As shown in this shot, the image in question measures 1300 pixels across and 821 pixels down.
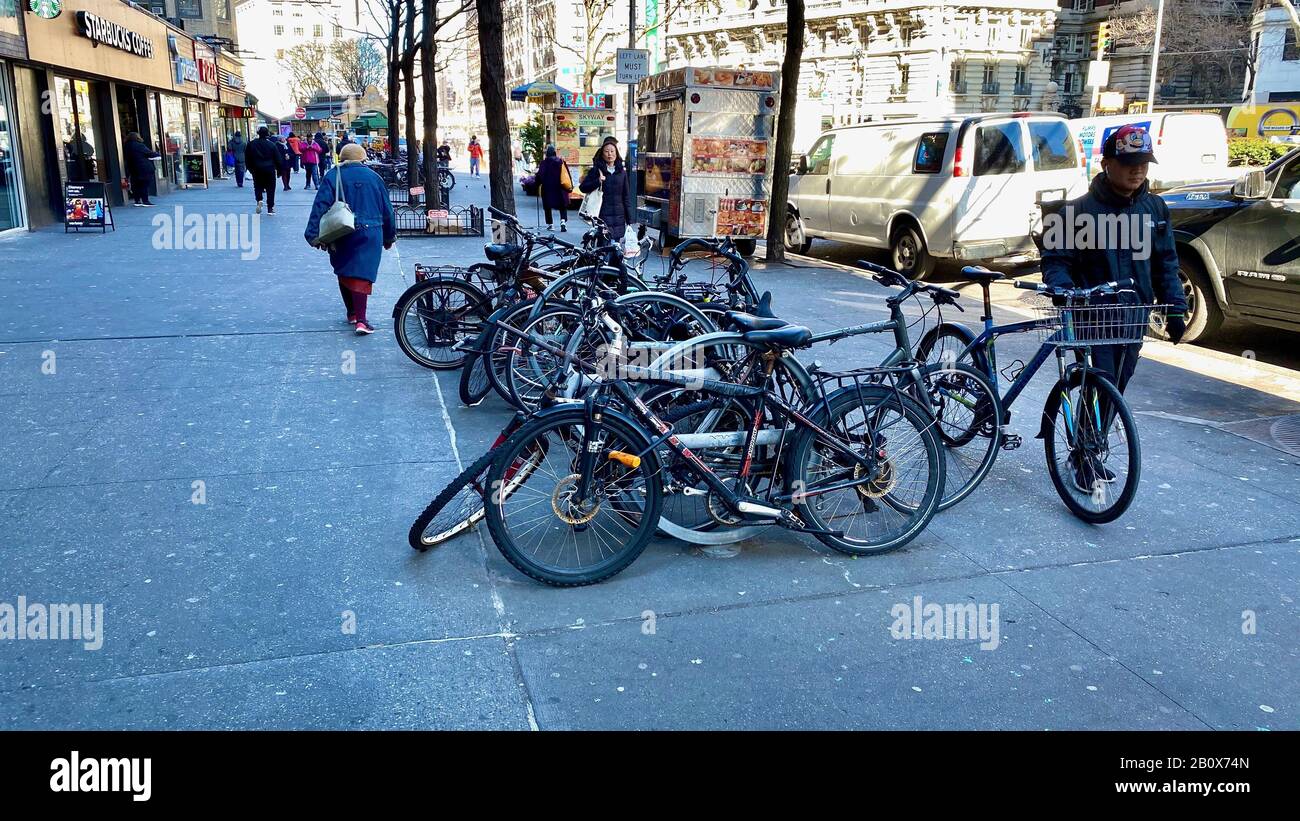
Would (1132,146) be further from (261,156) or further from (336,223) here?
(261,156)

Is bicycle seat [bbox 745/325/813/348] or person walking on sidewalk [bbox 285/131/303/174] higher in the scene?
person walking on sidewalk [bbox 285/131/303/174]

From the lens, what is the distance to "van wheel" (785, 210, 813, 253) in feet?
53.6

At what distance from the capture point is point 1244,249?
8.25 m

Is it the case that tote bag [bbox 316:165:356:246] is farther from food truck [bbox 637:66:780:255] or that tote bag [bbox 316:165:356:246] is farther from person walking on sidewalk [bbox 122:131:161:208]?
person walking on sidewalk [bbox 122:131:161:208]

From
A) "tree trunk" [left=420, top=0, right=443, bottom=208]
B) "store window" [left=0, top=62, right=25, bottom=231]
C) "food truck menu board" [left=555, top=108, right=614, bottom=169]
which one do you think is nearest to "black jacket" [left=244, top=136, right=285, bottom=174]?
"tree trunk" [left=420, top=0, right=443, bottom=208]

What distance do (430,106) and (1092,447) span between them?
64.3ft

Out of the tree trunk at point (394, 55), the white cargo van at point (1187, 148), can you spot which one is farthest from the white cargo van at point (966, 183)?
the tree trunk at point (394, 55)

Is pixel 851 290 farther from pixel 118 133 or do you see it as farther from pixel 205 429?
pixel 118 133

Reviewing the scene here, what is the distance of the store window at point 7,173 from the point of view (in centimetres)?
1659

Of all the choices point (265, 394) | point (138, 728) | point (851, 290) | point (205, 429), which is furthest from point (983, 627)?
point (851, 290)

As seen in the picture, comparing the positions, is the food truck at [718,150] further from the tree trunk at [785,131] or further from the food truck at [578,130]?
the food truck at [578,130]

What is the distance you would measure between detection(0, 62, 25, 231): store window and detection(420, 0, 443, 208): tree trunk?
7.03 metres

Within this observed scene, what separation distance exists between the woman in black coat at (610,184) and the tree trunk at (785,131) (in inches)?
91.6

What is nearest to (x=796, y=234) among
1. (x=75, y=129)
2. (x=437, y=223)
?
(x=437, y=223)
